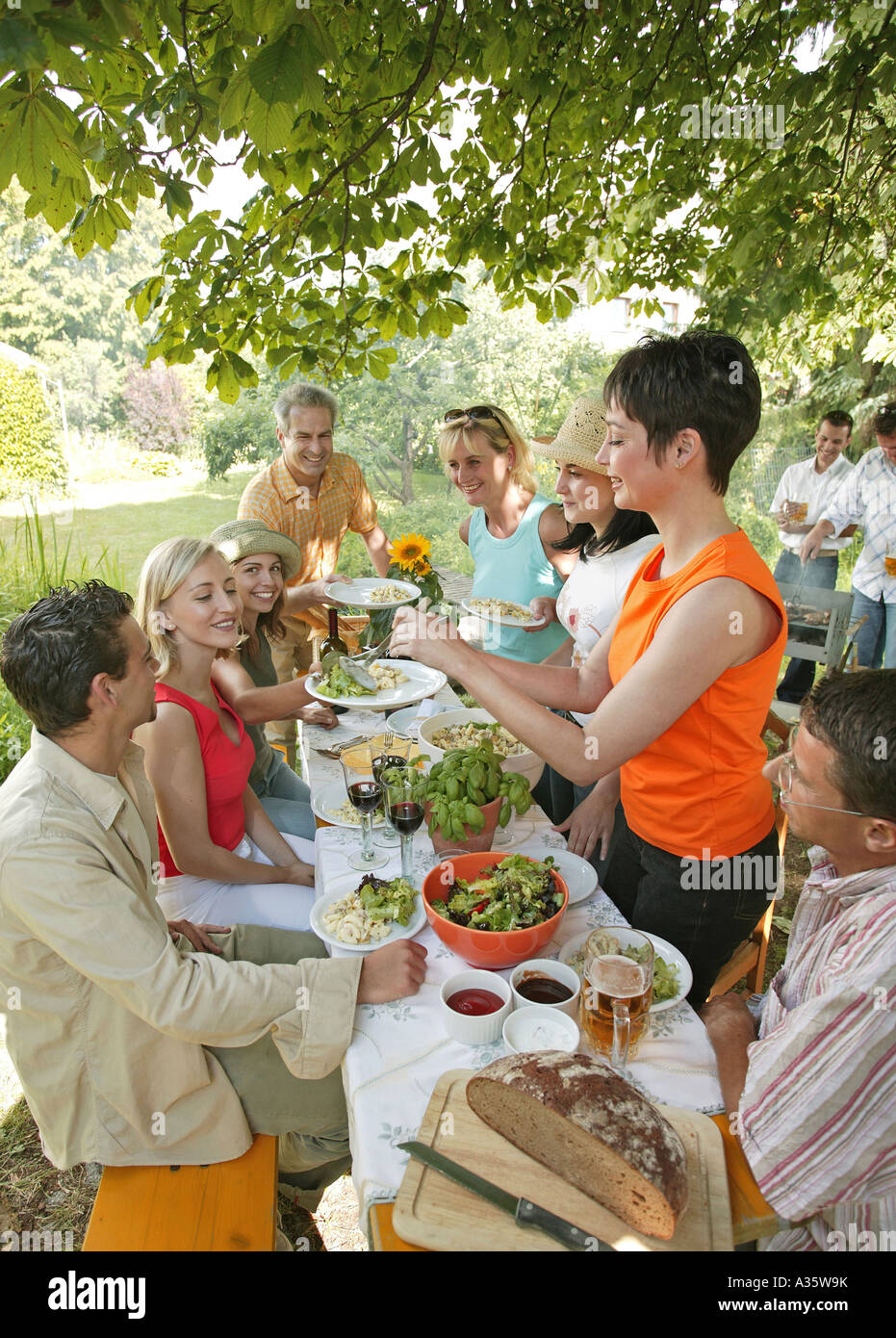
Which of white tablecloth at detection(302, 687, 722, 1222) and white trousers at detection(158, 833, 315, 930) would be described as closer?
white tablecloth at detection(302, 687, 722, 1222)

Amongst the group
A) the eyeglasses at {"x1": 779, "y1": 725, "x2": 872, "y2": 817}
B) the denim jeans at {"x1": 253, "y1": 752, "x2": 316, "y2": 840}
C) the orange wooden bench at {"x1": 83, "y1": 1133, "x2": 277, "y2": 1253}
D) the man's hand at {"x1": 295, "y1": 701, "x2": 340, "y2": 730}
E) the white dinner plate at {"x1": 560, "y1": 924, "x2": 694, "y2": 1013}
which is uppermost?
the eyeglasses at {"x1": 779, "y1": 725, "x2": 872, "y2": 817}

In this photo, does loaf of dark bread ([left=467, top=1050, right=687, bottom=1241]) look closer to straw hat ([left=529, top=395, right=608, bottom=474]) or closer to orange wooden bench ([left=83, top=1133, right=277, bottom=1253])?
orange wooden bench ([left=83, top=1133, right=277, bottom=1253])

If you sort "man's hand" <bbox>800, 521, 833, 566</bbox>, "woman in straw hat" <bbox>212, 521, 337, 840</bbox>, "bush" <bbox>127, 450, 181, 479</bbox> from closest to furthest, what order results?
"woman in straw hat" <bbox>212, 521, 337, 840</bbox> → "man's hand" <bbox>800, 521, 833, 566</bbox> → "bush" <bbox>127, 450, 181, 479</bbox>

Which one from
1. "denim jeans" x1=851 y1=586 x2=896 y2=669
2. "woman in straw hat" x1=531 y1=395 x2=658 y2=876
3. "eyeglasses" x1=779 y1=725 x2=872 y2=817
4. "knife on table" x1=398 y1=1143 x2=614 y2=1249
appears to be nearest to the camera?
"knife on table" x1=398 y1=1143 x2=614 y2=1249

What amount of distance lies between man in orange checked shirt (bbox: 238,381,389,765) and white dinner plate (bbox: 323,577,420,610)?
0.19 meters

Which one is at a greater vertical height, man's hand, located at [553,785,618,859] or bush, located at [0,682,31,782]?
man's hand, located at [553,785,618,859]

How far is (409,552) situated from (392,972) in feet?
9.01

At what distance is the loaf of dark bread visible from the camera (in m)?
1.27

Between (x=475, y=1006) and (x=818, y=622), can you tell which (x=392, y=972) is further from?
(x=818, y=622)

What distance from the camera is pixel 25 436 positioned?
493 inches

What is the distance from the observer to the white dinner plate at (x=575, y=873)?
2.21m

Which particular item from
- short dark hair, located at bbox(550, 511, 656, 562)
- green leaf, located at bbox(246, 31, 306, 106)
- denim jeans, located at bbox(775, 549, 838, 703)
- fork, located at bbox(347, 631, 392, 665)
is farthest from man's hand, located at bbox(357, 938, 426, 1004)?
denim jeans, located at bbox(775, 549, 838, 703)
